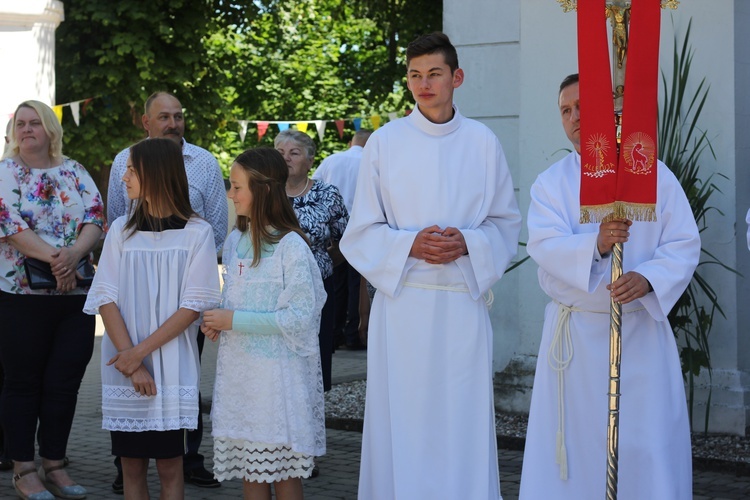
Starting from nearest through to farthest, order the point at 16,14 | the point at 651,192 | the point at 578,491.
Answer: the point at 651,192
the point at 578,491
the point at 16,14

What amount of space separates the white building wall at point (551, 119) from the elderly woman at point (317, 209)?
1.52m

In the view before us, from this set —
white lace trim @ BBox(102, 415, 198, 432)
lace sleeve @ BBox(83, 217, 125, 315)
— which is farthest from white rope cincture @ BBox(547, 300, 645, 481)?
lace sleeve @ BBox(83, 217, 125, 315)

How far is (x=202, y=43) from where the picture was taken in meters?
21.3

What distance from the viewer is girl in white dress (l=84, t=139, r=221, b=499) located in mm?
5336

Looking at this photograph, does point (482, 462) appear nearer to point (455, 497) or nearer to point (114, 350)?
point (455, 497)

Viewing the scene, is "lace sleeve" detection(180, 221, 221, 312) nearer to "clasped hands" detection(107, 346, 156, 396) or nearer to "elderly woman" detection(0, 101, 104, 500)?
"clasped hands" detection(107, 346, 156, 396)

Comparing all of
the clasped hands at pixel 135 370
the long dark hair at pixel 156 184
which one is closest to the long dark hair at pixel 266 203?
the long dark hair at pixel 156 184

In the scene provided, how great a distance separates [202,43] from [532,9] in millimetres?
13906

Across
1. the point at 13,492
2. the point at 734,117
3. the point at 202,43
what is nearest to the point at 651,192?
the point at 734,117

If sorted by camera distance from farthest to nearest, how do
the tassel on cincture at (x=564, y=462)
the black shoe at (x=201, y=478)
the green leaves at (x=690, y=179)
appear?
the green leaves at (x=690, y=179) < the black shoe at (x=201, y=478) < the tassel on cincture at (x=564, y=462)

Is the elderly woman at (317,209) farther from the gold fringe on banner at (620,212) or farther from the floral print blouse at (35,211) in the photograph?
the gold fringe on banner at (620,212)

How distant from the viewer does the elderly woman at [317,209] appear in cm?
702

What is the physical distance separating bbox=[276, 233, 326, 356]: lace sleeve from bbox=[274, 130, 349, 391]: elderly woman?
1684 mm

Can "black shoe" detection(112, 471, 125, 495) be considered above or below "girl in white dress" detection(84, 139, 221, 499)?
below
